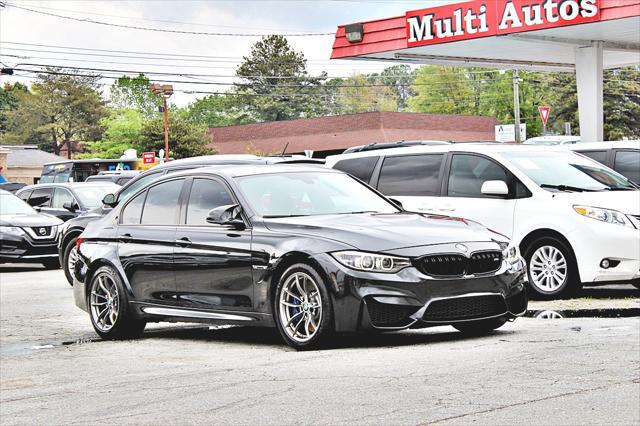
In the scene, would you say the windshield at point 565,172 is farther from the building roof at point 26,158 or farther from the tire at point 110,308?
the building roof at point 26,158

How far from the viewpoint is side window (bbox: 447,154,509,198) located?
14211 mm

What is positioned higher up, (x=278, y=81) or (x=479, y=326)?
(x=278, y=81)

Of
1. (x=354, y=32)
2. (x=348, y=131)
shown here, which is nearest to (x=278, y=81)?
(x=348, y=131)

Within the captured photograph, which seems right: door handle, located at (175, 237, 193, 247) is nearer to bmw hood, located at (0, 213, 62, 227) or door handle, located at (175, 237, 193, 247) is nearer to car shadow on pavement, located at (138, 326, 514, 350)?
car shadow on pavement, located at (138, 326, 514, 350)

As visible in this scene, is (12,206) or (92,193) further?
(92,193)

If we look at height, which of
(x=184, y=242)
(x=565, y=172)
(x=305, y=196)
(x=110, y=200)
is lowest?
(x=184, y=242)

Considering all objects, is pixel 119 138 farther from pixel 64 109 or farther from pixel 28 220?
pixel 28 220

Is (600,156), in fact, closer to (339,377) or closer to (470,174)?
(470,174)

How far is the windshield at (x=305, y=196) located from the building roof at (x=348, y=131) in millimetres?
55129

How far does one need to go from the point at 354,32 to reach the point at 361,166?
1809 cm

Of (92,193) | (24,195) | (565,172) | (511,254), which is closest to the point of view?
(511,254)

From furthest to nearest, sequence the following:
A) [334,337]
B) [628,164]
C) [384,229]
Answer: [628,164] < [384,229] < [334,337]

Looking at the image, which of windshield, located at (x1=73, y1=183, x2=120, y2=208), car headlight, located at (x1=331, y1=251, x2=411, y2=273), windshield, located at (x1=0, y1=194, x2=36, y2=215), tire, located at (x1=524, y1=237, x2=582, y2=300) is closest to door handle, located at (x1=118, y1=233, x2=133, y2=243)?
car headlight, located at (x1=331, y1=251, x2=411, y2=273)

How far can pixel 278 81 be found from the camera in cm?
12812
